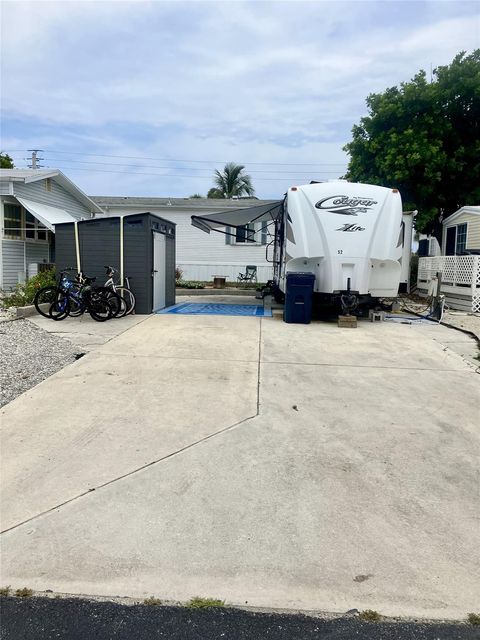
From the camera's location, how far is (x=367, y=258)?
11.0 metres

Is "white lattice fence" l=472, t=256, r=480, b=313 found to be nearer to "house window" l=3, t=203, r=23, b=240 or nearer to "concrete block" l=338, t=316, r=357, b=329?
"concrete block" l=338, t=316, r=357, b=329

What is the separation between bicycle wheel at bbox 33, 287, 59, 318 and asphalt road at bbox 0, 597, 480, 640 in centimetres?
905

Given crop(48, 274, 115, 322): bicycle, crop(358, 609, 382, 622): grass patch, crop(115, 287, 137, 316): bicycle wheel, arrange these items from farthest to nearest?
crop(115, 287, 137, 316): bicycle wheel
crop(48, 274, 115, 322): bicycle
crop(358, 609, 382, 622): grass patch

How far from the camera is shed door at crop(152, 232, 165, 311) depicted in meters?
12.6

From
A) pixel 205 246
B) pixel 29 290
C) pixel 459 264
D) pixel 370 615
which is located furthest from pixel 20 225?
pixel 370 615

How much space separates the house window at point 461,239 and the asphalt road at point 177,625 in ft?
59.1

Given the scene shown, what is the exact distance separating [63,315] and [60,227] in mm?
2682

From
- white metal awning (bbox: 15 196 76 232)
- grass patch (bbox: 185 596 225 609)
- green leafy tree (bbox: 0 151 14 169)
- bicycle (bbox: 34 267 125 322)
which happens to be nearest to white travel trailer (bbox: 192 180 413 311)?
bicycle (bbox: 34 267 125 322)

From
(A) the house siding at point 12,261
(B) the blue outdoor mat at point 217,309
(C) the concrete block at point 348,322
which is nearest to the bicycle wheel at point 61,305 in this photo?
(B) the blue outdoor mat at point 217,309

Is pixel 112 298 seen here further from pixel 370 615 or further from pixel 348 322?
pixel 370 615

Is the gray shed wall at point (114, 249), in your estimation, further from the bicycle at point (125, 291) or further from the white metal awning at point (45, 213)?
the white metal awning at point (45, 213)

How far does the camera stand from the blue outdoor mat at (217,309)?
12820mm

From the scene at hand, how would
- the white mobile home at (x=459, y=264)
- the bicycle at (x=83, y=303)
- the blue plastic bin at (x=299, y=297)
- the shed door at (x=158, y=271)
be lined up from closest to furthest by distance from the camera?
the bicycle at (x=83, y=303) → the blue plastic bin at (x=299, y=297) → the shed door at (x=158, y=271) → the white mobile home at (x=459, y=264)

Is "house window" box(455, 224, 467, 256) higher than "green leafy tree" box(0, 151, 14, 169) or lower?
lower
